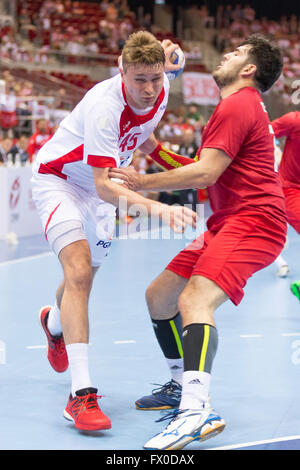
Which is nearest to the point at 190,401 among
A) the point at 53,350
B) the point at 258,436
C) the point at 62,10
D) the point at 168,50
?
the point at 258,436

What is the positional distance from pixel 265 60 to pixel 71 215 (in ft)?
4.33

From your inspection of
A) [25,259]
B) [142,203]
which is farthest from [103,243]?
[25,259]

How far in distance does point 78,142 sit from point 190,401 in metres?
1.59

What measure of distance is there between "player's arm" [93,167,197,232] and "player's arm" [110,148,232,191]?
6 centimetres

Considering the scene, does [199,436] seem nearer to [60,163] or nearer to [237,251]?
[237,251]

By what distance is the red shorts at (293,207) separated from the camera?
669cm

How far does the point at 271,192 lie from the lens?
147 inches

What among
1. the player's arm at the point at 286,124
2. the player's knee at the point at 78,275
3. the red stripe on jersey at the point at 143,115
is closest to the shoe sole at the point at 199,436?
the player's knee at the point at 78,275

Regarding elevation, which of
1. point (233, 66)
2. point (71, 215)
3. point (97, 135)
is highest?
point (233, 66)

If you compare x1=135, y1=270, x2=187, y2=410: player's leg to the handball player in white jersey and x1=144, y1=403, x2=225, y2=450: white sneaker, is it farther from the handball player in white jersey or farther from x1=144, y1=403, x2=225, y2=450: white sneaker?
x1=144, y1=403, x2=225, y2=450: white sneaker

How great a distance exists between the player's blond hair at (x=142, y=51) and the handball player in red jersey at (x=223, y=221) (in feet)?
1.22

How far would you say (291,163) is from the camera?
7035 millimetres

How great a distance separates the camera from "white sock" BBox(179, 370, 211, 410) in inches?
132

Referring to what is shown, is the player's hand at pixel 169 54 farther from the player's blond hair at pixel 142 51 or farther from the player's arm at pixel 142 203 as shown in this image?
the player's arm at pixel 142 203
